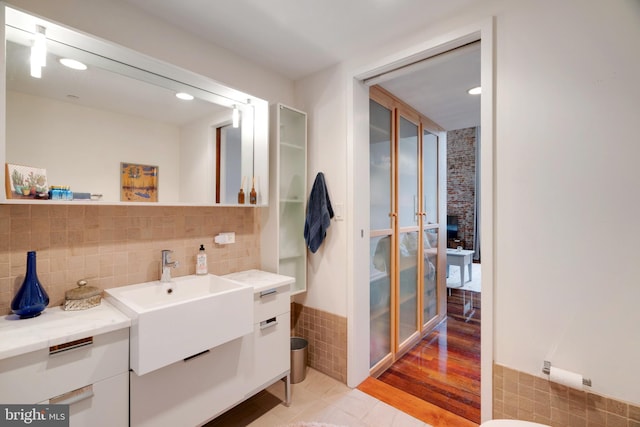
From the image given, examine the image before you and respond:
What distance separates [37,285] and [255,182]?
132 centimetres

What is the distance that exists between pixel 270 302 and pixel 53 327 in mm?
1052

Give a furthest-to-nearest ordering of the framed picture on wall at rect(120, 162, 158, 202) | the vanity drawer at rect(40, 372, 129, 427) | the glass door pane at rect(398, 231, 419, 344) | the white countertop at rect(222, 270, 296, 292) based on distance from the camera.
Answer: the glass door pane at rect(398, 231, 419, 344) < the white countertop at rect(222, 270, 296, 292) < the framed picture on wall at rect(120, 162, 158, 202) < the vanity drawer at rect(40, 372, 129, 427)

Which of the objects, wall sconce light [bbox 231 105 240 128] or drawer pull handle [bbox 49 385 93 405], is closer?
drawer pull handle [bbox 49 385 93 405]

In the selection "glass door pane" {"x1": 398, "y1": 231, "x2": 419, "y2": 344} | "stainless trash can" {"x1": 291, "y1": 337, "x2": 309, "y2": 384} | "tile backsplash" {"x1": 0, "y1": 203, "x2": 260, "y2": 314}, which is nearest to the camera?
"tile backsplash" {"x1": 0, "y1": 203, "x2": 260, "y2": 314}

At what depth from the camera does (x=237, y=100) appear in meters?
2.10

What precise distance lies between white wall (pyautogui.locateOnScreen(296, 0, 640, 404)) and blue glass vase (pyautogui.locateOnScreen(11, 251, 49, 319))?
2215 mm

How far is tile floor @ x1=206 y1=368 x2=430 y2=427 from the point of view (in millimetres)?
1833

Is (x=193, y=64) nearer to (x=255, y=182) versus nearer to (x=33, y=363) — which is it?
(x=255, y=182)

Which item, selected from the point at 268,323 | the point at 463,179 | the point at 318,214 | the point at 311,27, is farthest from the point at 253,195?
the point at 463,179

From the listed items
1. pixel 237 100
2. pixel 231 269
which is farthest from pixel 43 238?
pixel 237 100

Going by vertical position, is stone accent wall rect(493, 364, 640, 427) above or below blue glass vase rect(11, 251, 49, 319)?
below

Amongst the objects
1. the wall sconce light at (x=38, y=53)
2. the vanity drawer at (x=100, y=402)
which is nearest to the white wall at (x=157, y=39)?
the wall sconce light at (x=38, y=53)

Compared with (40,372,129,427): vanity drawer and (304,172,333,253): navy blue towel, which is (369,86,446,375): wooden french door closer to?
(304,172,333,253): navy blue towel

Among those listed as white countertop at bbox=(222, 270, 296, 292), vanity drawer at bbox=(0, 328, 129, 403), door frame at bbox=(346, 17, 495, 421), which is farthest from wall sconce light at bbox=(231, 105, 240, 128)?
vanity drawer at bbox=(0, 328, 129, 403)
